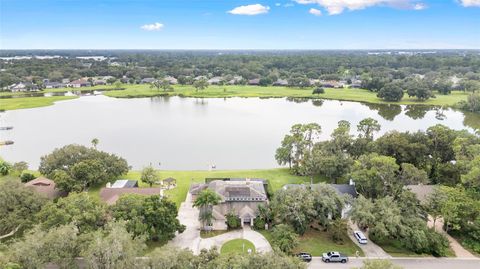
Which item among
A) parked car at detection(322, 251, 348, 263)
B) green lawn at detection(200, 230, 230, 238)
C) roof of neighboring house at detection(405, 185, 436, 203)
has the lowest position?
green lawn at detection(200, 230, 230, 238)

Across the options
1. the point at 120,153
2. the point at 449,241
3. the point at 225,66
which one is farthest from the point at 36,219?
the point at 225,66

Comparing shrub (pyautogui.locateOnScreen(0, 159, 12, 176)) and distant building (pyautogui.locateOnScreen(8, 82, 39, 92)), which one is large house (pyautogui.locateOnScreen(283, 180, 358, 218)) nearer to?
shrub (pyautogui.locateOnScreen(0, 159, 12, 176))

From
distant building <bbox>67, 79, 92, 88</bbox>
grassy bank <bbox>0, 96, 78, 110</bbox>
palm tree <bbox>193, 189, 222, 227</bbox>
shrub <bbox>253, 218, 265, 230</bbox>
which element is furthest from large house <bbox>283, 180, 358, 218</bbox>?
distant building <bbox>67, 79, 92, 88</bbox>

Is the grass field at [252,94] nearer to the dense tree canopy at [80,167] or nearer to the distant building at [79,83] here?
the distant building at [79,83]

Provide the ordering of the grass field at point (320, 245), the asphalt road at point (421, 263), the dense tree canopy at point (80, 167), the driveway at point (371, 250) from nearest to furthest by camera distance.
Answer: the asphalt road at point (421, 263) → the driveway at point (371, 250) → the grass field at point (320, 245) → the dense tree canopy at point (80, 167)

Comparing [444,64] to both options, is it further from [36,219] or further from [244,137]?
[36,219]

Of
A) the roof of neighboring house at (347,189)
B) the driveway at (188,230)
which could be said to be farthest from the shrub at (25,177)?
the roof of neighboring house at (347,189)

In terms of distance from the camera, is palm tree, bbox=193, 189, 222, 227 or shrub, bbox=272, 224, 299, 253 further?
palm tree, bbox=193, 189, 222, 227
